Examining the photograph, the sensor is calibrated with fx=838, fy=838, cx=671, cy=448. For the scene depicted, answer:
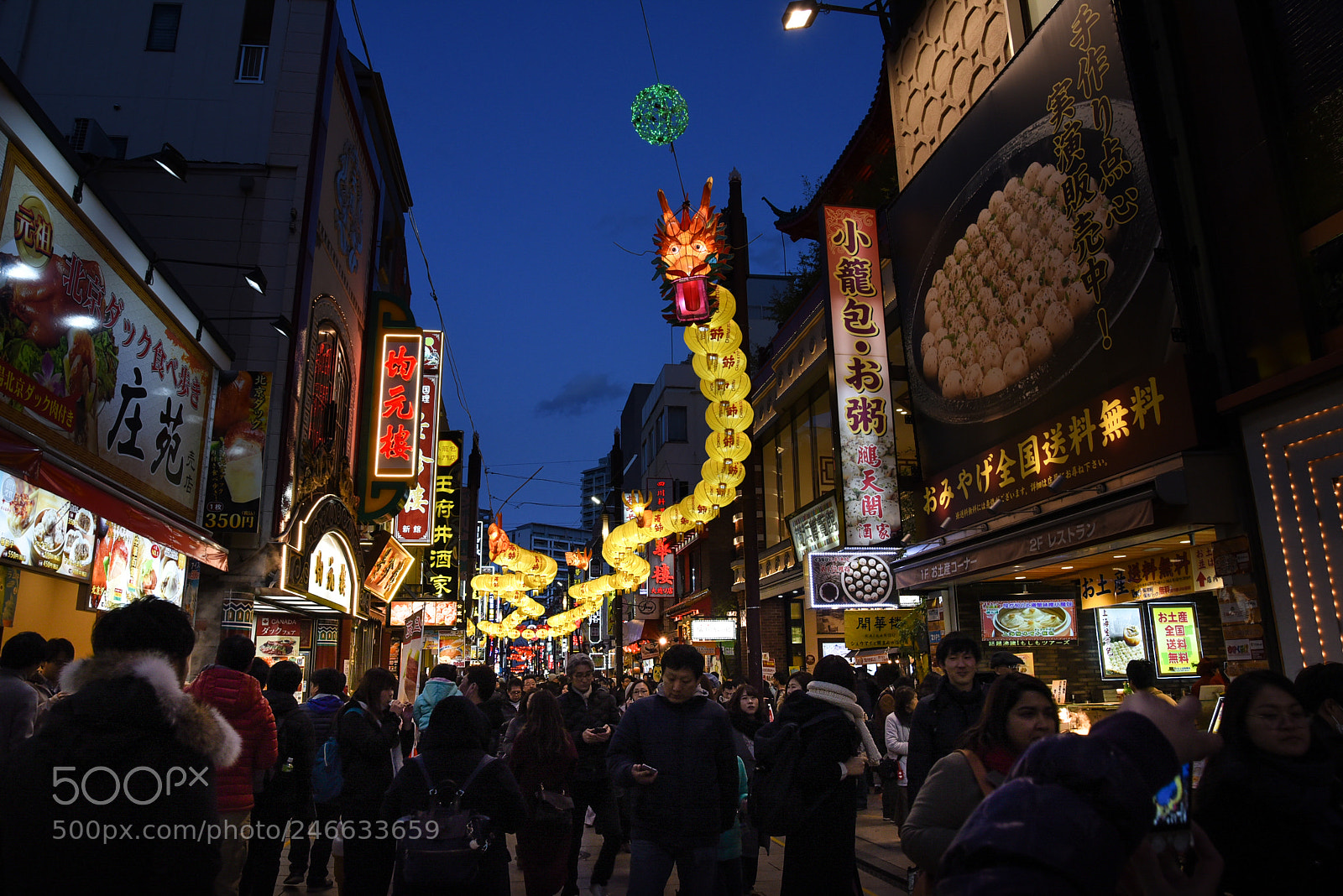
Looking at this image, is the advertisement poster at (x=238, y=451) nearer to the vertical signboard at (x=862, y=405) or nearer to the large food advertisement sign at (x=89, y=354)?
the large food advertisement sign at (x=89, y=354)

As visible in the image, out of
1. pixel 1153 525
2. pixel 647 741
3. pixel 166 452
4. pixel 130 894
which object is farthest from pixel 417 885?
pixel 166 452

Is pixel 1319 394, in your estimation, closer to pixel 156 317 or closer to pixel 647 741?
pixel 647 741

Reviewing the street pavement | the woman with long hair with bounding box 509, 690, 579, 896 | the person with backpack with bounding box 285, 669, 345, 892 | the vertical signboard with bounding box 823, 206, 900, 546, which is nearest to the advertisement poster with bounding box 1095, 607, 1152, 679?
the vertical signboard with bounding box 823, 206, 900, 546

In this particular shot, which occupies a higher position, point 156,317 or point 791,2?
point 791,2

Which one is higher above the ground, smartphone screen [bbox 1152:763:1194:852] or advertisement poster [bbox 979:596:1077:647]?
advertisement poster [bbox 979:596:1077:647]

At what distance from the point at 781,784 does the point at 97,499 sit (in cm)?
721

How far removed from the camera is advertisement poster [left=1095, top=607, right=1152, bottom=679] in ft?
44.3

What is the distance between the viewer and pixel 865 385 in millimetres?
14836

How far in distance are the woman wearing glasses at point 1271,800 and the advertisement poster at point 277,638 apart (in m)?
16.4

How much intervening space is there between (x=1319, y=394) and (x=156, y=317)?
13.1 m

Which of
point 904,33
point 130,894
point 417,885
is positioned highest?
point 904,33

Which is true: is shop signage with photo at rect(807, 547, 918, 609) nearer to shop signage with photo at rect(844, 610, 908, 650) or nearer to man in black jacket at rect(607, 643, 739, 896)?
shop signage with photo at rect(844, 610, 908, 650)

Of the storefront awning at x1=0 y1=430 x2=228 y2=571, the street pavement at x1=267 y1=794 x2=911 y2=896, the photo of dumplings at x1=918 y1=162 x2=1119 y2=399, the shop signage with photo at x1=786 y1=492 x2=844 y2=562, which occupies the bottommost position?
the street pavement at x1=267 y1=794 x2=911 y2=896

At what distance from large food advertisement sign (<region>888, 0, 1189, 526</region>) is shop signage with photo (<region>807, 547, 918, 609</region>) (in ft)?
4.35
